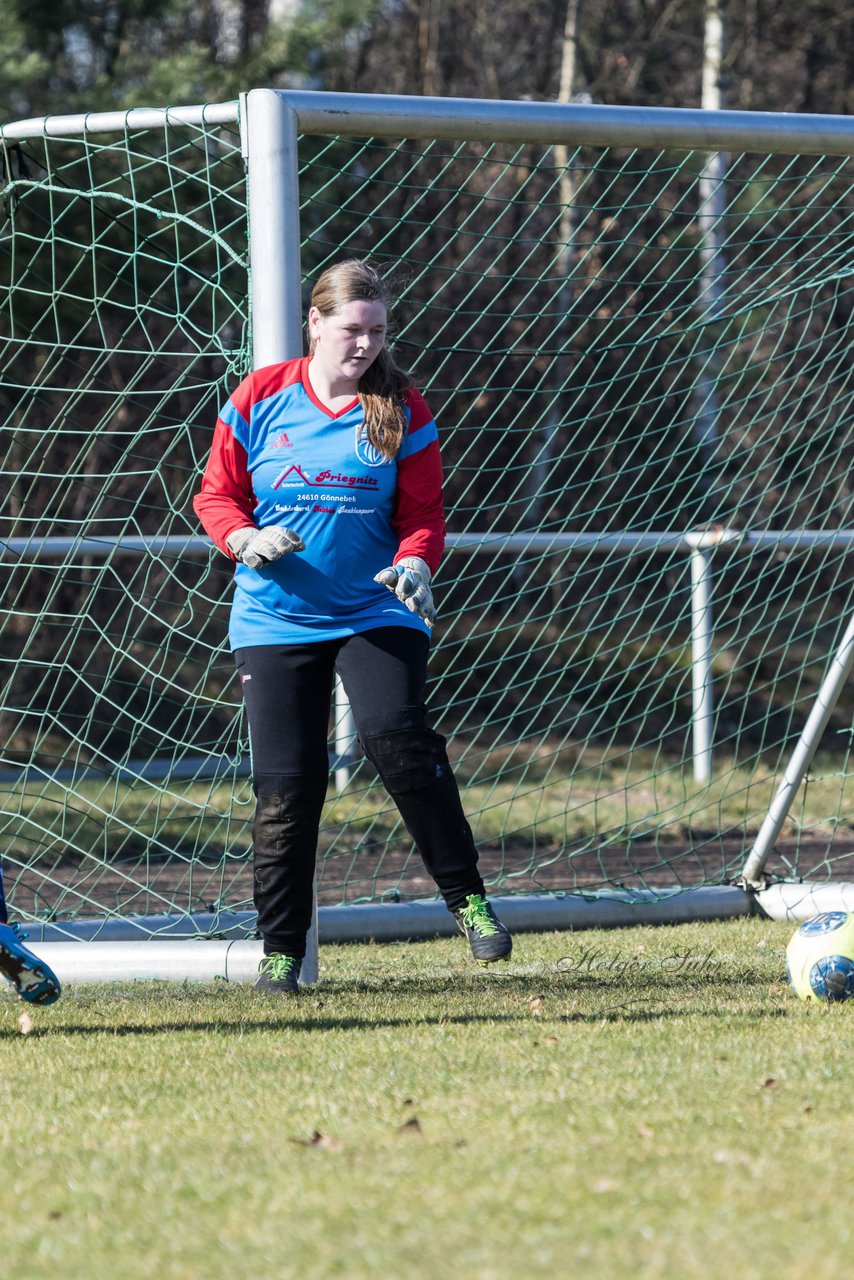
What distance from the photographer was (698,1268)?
1950 mm

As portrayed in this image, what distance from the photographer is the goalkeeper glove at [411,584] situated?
3.69 m

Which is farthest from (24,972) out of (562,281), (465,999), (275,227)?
(562,281)

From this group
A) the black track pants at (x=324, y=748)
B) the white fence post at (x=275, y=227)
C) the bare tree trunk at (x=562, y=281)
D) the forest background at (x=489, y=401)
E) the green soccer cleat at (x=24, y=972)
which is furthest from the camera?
the bare tree trunk at (x=562, y=281)

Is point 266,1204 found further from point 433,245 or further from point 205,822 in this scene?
point 433,245

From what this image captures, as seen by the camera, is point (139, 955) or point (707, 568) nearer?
point (139, 955)

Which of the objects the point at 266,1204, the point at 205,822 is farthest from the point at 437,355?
the point at 266,1204

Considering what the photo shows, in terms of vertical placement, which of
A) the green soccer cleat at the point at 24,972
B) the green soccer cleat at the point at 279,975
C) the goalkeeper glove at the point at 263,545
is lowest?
the green soccer cleat at the point at 279,975

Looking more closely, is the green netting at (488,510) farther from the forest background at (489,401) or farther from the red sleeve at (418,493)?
the red sleeve at (418,493)

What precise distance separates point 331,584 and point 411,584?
274mm

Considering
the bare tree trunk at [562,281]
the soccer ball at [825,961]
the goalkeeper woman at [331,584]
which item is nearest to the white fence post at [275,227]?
the goalkeeper woman at [331,584]

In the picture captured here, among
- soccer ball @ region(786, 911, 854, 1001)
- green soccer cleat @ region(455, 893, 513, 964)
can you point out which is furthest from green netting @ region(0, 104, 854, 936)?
soccer ball @ region(786, 911, 854, 1001)

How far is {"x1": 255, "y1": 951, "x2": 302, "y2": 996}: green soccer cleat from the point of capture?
4.03 m

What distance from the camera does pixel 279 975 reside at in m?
4.04

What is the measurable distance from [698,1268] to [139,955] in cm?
270
